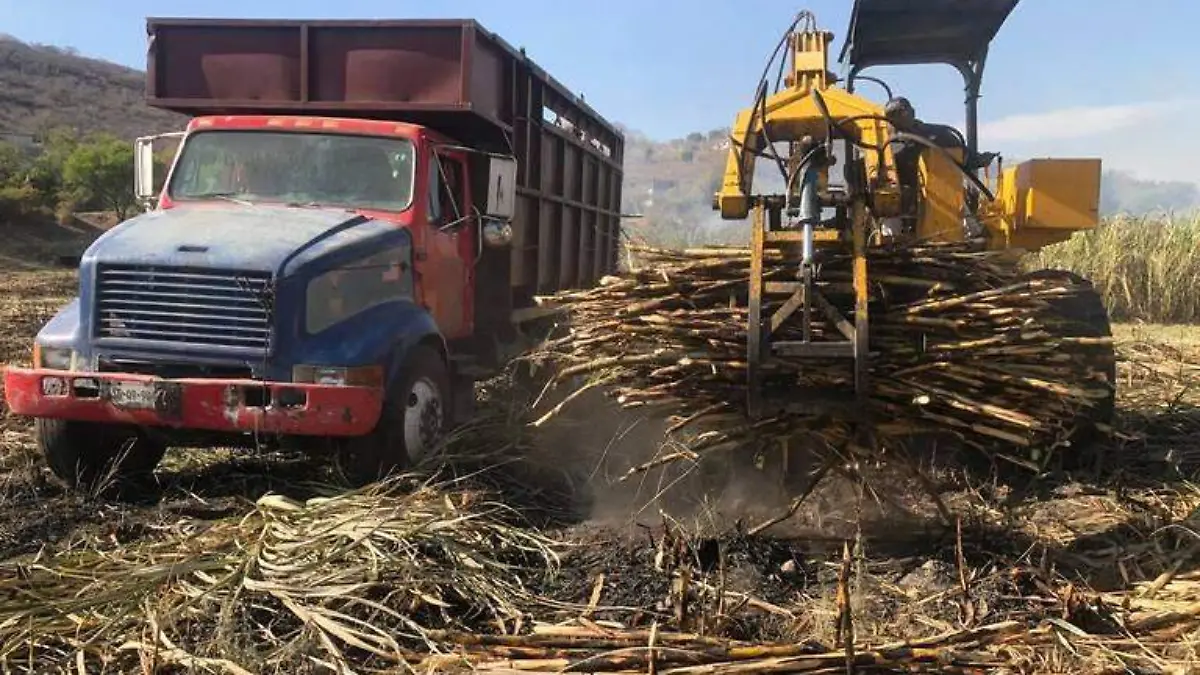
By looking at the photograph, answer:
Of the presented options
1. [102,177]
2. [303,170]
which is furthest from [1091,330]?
[102,177]

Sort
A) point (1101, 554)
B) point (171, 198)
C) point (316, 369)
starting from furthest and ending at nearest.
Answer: point (171, 198)
point (316, 369)
point (1101, 554)

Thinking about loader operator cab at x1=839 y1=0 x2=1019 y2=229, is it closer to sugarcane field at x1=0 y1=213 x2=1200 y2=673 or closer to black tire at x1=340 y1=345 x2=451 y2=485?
sugarcane field at x1=0 y1=213 x2=1200 y2=673

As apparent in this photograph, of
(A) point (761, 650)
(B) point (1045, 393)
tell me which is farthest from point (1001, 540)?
(A) point (761, 650)

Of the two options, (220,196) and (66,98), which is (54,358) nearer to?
(220,196)

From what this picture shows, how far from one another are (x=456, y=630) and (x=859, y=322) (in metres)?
1.97

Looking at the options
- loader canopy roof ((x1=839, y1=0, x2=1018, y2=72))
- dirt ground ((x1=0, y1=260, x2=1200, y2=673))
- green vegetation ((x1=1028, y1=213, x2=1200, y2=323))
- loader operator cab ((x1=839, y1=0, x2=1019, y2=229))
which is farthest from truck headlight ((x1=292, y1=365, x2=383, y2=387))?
green vegetation ((x1=1028, y1=213, x2=1200, y2=323))

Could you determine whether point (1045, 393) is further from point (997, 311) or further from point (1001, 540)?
point (1001, 540)

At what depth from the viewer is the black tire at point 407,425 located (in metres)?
5.46

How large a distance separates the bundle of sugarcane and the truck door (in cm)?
242

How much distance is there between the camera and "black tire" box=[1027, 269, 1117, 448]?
521 cm

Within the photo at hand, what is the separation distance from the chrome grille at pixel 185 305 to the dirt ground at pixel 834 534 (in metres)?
0.92

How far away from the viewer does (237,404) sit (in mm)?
5156

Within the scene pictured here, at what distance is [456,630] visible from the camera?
3715mm

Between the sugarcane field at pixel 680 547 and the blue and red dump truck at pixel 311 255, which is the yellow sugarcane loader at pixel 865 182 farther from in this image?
the blue and red dump truck at pixel 311 255
